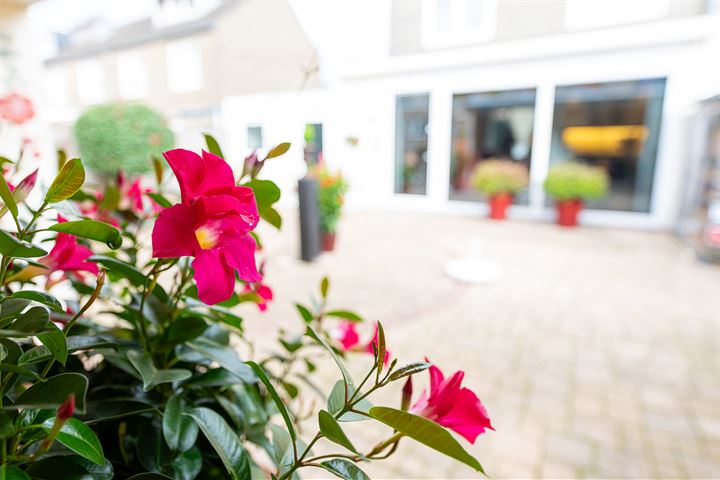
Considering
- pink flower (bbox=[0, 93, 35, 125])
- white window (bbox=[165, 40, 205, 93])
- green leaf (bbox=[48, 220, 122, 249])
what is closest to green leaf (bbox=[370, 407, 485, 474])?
green leaf (bbox=[48, 220, 122, 249])

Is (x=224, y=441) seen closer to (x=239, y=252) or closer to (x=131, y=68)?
(x=239, y=252)

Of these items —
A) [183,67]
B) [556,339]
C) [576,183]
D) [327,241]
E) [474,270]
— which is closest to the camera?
[556,339]

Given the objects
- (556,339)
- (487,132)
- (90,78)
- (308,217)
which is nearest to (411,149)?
(487,132)

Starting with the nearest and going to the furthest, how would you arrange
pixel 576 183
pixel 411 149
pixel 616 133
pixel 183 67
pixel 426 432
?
pixel 426 432, pixel 183 67, pixel 576 183, pixel 616 133, pixel 411 149

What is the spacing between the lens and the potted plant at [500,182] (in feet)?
17.5

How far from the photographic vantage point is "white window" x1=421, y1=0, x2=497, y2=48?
912 millimetres

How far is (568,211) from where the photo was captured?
5.10 meters

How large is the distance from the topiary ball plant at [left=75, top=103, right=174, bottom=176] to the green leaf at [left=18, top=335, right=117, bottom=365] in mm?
6219

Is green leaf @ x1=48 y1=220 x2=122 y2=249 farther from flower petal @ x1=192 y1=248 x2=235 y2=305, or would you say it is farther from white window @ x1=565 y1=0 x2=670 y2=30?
white window @ x1=565 y1=0 x2=670 y2=30

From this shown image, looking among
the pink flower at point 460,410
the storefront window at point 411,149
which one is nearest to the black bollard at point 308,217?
the storefront window at point 411,149

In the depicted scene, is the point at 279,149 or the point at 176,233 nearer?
the point at 176,233

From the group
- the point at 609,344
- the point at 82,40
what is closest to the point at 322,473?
the point at 609,344

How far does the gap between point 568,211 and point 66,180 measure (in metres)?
5.55

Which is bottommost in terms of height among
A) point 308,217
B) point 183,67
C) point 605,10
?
point 308,217
